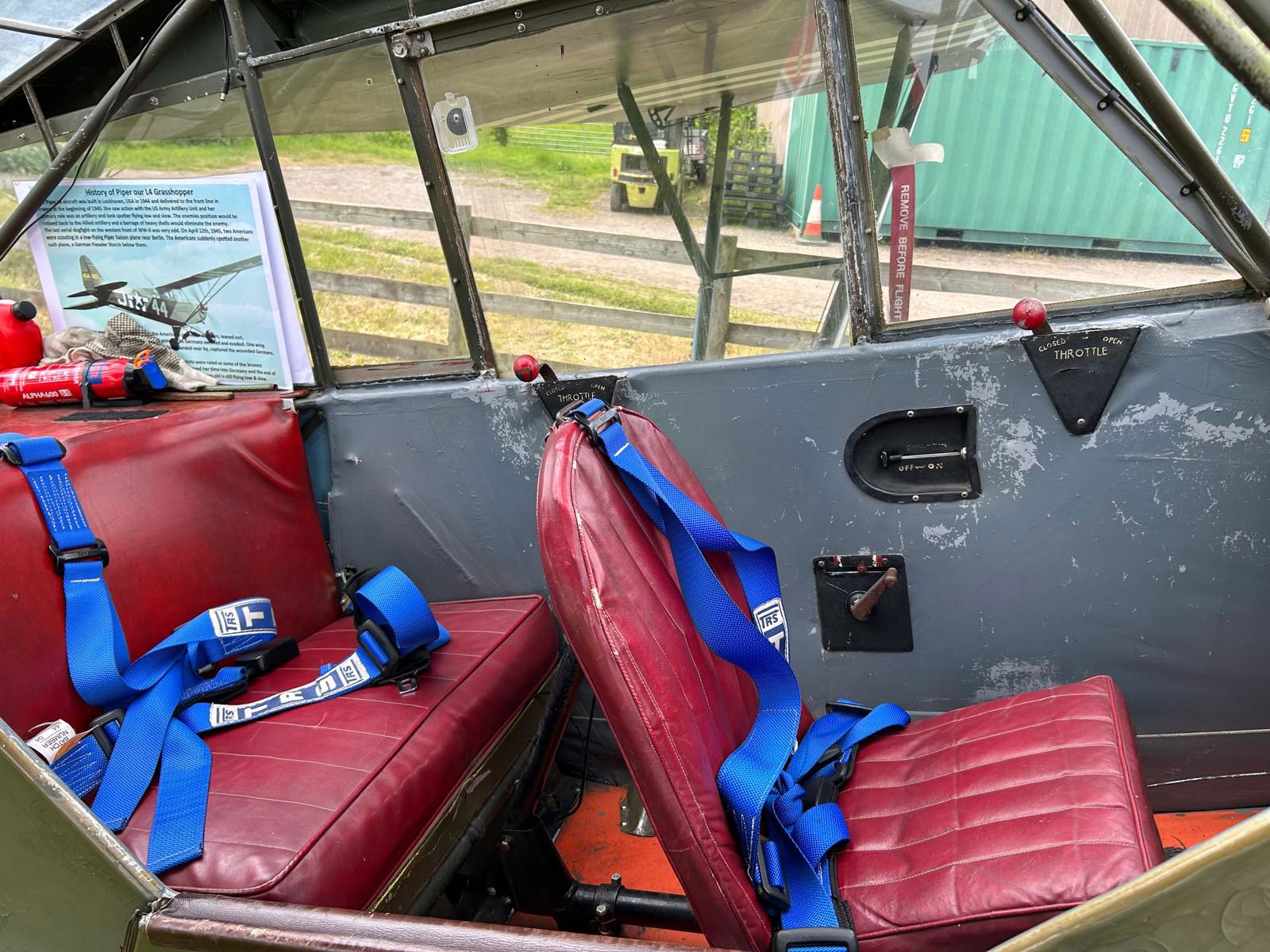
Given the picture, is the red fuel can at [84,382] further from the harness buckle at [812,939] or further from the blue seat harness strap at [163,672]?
the harness buckle at [812,939]

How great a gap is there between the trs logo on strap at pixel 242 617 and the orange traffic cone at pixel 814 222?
1425 millimetres

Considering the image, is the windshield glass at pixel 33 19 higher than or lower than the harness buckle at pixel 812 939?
higher

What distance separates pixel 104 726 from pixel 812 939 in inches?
51.5

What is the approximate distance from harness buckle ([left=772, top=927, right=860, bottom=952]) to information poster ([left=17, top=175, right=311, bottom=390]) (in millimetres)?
1767

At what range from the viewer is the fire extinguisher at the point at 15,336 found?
224 centimetres

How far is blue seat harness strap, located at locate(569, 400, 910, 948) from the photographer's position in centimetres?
111

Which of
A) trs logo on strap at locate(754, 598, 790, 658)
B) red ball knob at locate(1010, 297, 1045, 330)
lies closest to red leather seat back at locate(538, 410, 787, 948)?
trs logo on strap at locate(754, 598, 790, 658)

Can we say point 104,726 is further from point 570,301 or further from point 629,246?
point 629,246

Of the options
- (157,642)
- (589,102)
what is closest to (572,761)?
(157,642)

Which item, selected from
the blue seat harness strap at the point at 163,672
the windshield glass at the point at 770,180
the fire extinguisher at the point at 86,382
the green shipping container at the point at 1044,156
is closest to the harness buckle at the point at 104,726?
the blue seat harness strap at the point at 163,672

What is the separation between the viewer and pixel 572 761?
7.77ft

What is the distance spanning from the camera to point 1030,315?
5.38 ft

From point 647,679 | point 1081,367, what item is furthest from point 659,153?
point 647,679

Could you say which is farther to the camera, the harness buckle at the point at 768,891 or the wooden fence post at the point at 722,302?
the wooden fence post at the point at 722,302
